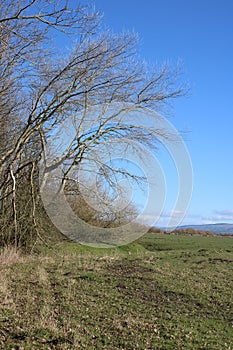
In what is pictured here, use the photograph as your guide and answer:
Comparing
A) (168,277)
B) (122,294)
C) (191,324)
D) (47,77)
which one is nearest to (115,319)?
(191,324)

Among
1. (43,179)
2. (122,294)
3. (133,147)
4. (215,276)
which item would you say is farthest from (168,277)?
(43,179)

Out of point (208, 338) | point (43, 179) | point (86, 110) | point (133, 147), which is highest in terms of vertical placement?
point (86, 110)

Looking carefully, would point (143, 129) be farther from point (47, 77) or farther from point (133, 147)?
point (47, 77)

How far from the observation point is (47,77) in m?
11.9

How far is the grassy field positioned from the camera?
7020 millimetres

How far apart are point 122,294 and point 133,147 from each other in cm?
588

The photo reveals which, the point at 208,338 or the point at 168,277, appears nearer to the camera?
the point at 208,338

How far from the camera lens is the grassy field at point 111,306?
23.0 ft

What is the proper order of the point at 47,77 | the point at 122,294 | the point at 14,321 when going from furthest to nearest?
the point at 47,77 < the point at 122,294 < the point at 14,321

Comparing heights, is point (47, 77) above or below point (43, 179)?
above

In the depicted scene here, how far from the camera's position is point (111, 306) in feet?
30.6

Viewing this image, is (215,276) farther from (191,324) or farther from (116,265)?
(191,324)

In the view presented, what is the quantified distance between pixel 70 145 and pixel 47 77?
386 centimetres

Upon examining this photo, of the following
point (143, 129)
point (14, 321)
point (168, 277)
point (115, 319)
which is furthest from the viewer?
point (143, 129)
